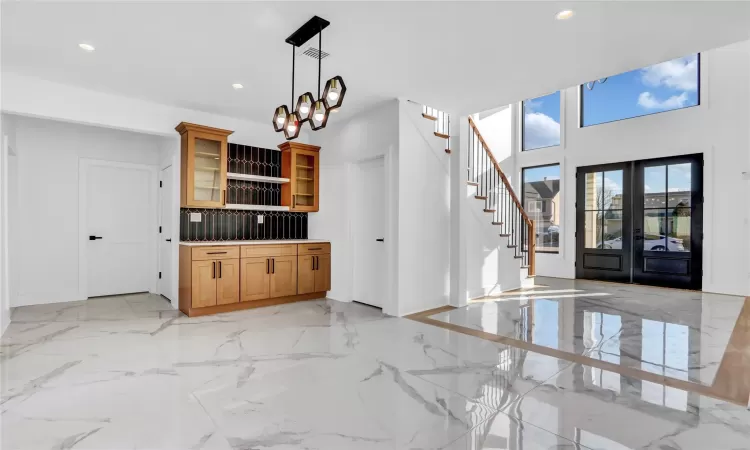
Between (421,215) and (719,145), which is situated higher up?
(719,145)

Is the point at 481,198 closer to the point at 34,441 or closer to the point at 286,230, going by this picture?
the point at 286,230

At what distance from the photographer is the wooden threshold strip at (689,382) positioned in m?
2.37

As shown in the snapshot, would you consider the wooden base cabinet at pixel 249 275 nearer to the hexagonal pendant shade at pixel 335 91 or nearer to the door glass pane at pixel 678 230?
the hexagonal pendant shade at pixel 335 91

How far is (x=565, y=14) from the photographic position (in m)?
2.65

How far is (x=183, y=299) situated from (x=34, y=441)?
110 inches

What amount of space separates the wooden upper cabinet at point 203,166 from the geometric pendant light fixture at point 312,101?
1.99m

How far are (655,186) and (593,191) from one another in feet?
3.24

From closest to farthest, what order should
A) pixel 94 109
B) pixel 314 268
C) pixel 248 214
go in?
pixel 94 109
pixel 314 268
pixel 248 214

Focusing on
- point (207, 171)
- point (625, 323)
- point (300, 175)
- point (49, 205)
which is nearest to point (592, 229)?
point (625, 323)

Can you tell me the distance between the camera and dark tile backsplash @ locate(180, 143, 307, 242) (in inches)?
200

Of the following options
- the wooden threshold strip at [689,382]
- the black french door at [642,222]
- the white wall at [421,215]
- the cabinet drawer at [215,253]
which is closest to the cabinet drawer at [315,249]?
the cabinet drawer at [215,253]

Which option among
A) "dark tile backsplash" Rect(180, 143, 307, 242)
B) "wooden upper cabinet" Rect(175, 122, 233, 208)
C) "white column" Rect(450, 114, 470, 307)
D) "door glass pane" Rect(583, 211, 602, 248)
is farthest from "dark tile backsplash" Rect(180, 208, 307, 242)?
"door glass pane" Rect(583, 211, 602, 248)

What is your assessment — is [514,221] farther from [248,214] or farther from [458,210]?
[248,214]

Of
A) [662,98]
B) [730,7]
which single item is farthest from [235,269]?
[662,98]
